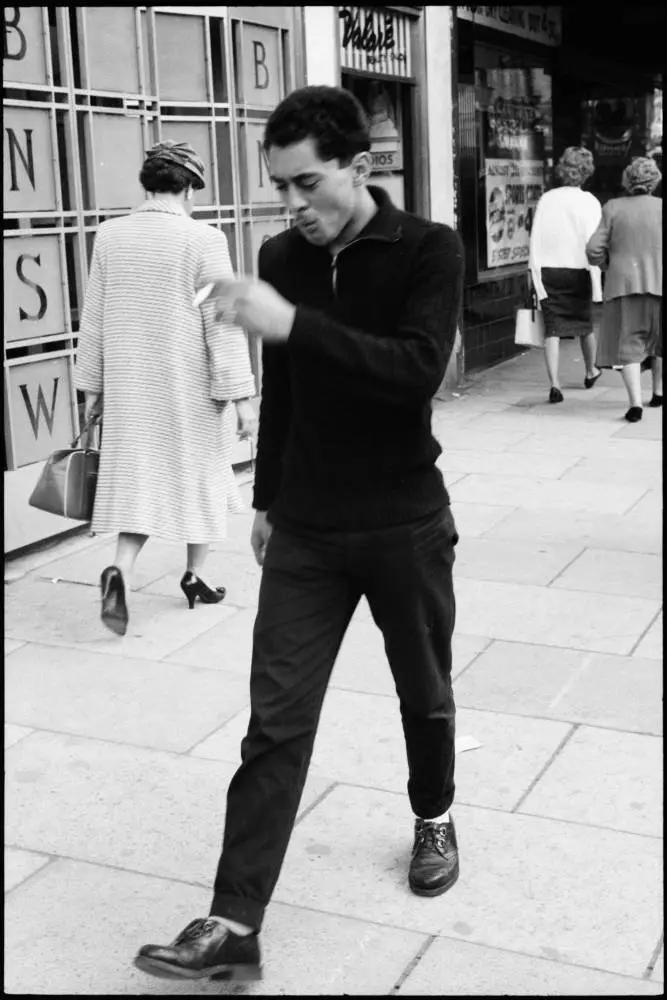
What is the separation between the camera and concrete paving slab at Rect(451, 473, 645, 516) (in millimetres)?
7394

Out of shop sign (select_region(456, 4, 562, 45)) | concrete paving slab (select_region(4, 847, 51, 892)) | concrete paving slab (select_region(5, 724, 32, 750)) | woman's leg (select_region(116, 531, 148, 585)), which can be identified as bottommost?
concrete paving slab (select_region(4, 847, 51, 892))

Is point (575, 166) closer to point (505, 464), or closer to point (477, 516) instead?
point (505, 464)

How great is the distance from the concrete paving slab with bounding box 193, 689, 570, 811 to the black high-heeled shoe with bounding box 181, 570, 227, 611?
1.16m

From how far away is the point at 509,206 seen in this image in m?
13.0

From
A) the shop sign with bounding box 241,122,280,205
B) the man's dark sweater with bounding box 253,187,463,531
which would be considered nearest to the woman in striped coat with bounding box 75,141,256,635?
the man's dark sweater with bounding box 253,187,463,531

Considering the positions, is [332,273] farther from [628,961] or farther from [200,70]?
[200,70]

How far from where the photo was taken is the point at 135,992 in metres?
2.95

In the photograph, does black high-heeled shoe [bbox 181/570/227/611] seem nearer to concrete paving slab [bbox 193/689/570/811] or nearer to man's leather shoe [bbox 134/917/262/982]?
concrete paving slab [bbox 193/689/570/811]

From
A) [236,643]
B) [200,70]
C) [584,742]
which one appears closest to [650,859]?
[584,742]

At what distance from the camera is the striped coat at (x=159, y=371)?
5.18 metres

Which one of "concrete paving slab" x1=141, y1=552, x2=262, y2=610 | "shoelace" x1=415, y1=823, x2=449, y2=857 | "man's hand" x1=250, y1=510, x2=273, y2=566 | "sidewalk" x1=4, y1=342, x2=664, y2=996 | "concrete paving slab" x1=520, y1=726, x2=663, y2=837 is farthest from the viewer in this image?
"concrete paving slab" x1=141, y1=552, x2=262, y2=610

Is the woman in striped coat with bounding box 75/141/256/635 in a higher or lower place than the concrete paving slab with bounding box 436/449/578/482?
higher

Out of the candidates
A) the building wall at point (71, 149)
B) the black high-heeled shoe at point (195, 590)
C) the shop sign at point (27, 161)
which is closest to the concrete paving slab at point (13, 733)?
the black high-heeled shoe at point (195, 590)

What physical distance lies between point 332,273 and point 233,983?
1571 mm
